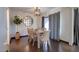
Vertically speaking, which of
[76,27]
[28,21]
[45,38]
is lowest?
[45,38]

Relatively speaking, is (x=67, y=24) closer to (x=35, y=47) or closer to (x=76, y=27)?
(x=76, y=27)

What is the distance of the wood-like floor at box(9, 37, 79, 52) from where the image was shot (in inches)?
81.7

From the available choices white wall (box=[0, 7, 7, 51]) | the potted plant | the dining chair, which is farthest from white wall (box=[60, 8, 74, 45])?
white wall (box=[0, 7, 7, 51])

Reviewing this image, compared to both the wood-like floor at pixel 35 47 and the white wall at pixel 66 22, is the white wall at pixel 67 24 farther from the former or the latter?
the wood-like floor at pixel 35 47

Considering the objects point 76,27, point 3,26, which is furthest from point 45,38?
point 3,26

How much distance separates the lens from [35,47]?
2.08m

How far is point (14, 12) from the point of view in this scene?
2.07 meters

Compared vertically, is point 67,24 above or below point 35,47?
above

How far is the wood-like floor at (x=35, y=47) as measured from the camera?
2.08 meters

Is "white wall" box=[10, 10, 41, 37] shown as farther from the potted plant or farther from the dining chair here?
the dining chair

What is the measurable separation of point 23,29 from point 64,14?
0.76 m
